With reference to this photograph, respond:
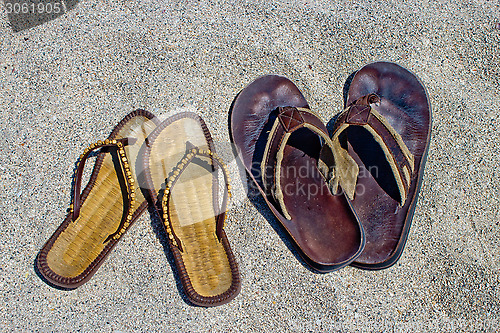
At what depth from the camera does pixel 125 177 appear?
1.79 metres

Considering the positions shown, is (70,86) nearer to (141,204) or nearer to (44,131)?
(44,131)

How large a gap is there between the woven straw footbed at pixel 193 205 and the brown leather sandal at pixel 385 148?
0.73m

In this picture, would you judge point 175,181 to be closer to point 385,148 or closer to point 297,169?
point 297,169

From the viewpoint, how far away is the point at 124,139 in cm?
191

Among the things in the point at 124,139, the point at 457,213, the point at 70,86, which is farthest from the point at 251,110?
the point at 457,213

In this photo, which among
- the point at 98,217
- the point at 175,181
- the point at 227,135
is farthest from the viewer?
the point at 227,135

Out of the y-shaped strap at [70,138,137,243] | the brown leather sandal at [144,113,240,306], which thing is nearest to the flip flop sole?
the brown leather sandal at [144,113,240,306]

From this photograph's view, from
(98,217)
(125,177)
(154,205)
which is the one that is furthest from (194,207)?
(98,217)

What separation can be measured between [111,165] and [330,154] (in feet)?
3.95

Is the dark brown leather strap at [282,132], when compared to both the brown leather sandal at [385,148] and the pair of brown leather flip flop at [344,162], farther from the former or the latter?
the brown leather sandal at [385,148]

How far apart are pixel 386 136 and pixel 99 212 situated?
1563mm

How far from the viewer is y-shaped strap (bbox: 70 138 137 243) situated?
5.86 ft

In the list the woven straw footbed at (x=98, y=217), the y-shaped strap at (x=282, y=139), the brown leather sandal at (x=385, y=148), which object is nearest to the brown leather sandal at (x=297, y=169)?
the y-shaped strap at (x=282, y=139)

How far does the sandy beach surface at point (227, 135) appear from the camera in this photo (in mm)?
1953
